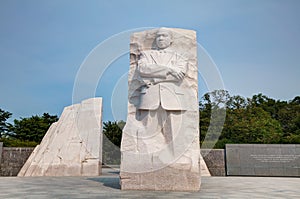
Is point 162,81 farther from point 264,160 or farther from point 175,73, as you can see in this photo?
point 264,160

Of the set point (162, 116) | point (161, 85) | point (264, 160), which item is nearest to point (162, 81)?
point (161, 85)

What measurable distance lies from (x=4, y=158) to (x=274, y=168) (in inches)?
470

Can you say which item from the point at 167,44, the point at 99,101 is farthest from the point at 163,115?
the point at 99,101

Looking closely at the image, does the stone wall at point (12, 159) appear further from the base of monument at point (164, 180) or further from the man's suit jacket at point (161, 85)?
the man's suit jacket at point (161, 85)

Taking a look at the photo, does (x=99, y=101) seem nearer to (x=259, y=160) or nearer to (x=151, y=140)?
(x=151, y=140)

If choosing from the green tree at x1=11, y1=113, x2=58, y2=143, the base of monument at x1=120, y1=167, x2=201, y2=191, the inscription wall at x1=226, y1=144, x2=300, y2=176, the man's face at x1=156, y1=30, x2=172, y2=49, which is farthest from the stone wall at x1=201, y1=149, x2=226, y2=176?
the green tree at x1=11, y1=113, x2=58, y2=143

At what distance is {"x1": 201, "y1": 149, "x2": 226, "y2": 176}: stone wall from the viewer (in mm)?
12883

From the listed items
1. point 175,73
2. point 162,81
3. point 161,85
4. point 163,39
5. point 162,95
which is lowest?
point 162,95

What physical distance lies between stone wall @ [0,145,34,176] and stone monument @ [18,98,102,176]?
62 centimetres

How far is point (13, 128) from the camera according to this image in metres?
26.2

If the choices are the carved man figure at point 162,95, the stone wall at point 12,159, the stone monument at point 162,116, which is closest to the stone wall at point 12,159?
the stone wall at point 12,159

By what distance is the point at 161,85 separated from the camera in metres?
6.46

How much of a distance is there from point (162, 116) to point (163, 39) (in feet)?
6.28

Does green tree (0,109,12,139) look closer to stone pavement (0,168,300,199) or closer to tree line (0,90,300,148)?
tree line (0,90,300,148)
